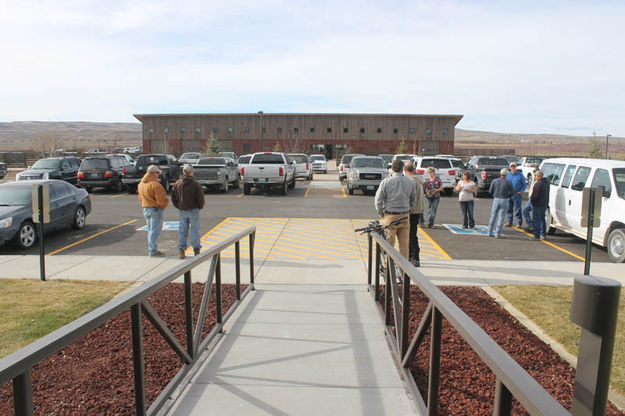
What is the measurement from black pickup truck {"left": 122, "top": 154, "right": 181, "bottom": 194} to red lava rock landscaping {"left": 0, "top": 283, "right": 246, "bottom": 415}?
60.7 feet

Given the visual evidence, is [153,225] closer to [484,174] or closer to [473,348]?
[473,348]

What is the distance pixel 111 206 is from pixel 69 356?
14649 millimetres

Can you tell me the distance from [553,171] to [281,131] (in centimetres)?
6445

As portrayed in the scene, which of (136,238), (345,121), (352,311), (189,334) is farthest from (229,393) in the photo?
(345,121)

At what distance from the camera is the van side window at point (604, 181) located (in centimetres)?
1026

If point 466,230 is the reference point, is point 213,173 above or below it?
above

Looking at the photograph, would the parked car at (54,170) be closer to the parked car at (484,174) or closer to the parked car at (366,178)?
the parked car at (366,178)

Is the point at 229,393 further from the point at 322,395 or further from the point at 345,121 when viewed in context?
the point at 345,121

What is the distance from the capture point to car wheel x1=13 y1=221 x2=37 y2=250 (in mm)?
10312

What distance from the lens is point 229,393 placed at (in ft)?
12.2

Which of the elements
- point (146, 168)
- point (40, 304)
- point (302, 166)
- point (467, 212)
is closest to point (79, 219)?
point (40, 304)

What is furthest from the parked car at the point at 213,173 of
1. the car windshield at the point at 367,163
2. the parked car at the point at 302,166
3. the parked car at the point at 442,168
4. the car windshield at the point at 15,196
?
the car windshield at the point at 15,196

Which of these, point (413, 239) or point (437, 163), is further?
point (437, 163)

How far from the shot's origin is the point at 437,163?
2370 centimetres
